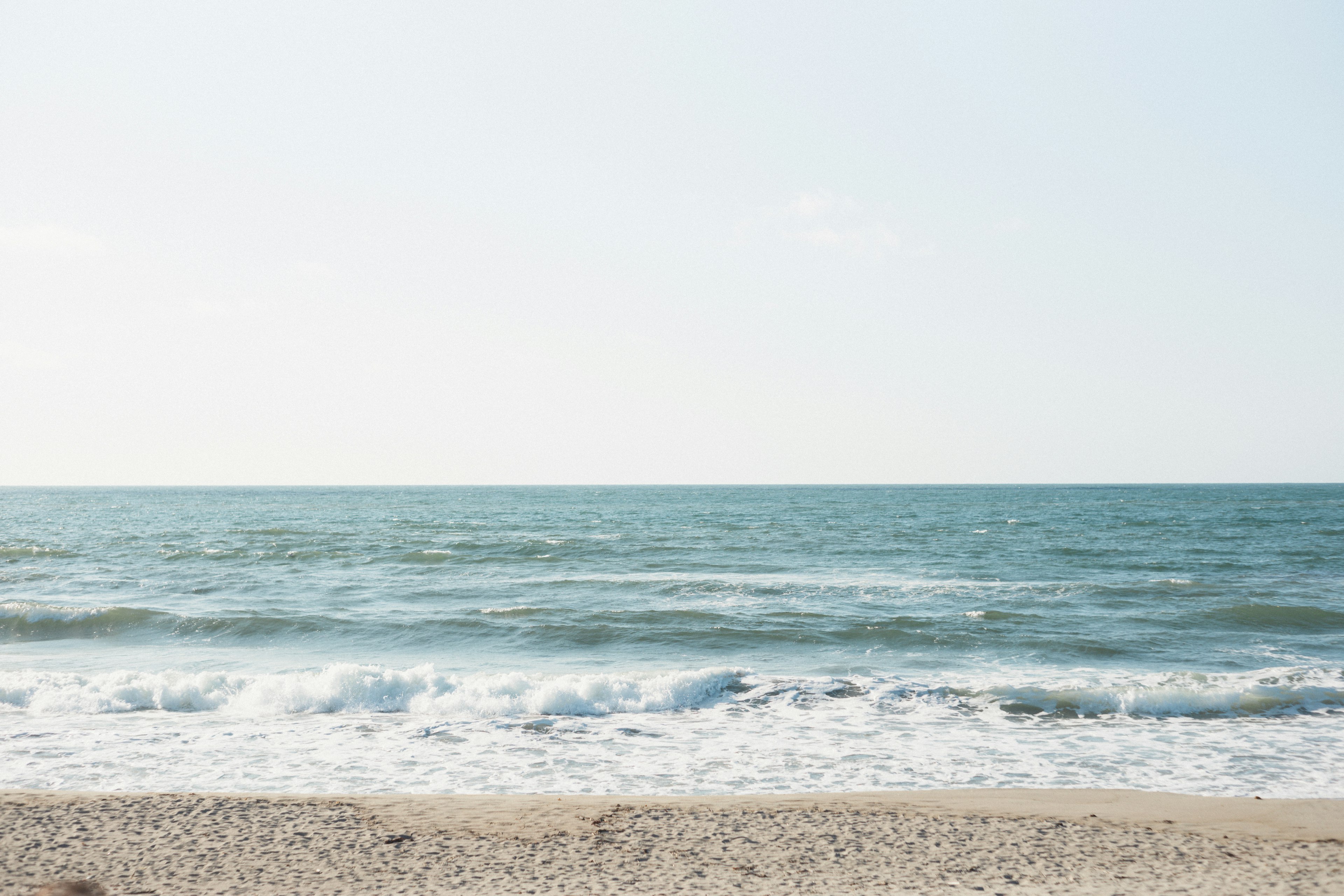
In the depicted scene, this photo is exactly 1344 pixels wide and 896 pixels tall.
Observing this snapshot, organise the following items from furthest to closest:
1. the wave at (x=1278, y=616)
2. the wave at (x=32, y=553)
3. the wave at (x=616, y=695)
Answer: the wave at (x=32, y=553) < the wave at (x=1278, y=616) < the wave at (x=616, y=695)

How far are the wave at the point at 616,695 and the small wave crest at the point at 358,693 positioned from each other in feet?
0.07

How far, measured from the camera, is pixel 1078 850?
675cm

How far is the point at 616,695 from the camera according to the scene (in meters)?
12.8

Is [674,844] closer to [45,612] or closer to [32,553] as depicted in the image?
[45,612]

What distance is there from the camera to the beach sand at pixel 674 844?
19.8 feet

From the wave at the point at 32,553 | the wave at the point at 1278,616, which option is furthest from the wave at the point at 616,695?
the wave at the point at 32,553

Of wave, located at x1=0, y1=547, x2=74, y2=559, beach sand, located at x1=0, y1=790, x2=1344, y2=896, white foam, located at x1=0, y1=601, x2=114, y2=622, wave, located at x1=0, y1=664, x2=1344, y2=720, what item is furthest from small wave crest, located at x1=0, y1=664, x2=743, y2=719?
wave, located at x1=0, y1=547, x2=74, y2=559

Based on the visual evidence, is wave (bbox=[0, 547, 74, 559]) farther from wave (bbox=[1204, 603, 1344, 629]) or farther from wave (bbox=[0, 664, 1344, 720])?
wave (bbox=[1204, 603, 1344, 629])

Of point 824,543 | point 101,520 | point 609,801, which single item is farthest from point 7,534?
point 609,801

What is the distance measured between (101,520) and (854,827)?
226 feet

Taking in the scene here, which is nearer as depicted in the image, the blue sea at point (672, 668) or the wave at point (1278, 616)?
the blue sea at point (672, 668)

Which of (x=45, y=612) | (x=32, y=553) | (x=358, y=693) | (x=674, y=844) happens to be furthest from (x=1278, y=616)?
(x=32, y=553)

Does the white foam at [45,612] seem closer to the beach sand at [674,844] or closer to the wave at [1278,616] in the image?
the beach sand at [674,844]

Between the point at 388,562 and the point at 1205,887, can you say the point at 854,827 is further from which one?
the point at 388,562
